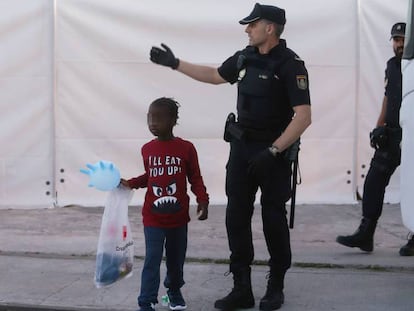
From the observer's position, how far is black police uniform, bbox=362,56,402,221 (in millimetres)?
5207

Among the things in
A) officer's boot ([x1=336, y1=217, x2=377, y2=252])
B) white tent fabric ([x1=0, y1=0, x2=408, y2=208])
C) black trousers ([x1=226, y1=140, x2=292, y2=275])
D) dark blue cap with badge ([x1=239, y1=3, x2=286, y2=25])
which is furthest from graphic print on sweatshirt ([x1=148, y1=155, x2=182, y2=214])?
white tent fabric ([x1=0, y1=0, x2=408, y2=208])

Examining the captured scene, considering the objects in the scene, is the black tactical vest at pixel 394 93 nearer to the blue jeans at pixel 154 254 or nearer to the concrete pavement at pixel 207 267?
the concrete pavement at pixel 207 267

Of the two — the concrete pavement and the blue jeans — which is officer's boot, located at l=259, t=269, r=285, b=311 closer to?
the concrete pavement

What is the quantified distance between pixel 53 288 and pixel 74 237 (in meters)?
1.44

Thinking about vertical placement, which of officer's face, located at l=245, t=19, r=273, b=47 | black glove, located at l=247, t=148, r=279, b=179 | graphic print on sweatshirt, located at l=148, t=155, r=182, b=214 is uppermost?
officer's face, located at l=245, t=19, r=273, b=47

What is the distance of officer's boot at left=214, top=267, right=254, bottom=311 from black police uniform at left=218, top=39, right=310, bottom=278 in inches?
2.1

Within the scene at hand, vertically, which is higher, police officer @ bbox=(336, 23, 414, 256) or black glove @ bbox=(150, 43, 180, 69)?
black glove @ bbox=(150, 43, 180, 69)

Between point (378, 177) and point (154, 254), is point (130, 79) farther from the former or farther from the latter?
point (154, 254)

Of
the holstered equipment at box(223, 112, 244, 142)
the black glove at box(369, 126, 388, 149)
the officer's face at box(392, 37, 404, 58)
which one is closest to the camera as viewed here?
the holstered equipment at box(223, 112, 244, 142)

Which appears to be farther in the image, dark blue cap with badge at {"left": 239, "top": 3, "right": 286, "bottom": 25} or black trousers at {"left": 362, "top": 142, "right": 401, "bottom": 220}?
black trousers at {"left": 362, "top": 142, "right": 401, "bottom": 220}

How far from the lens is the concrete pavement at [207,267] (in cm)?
443

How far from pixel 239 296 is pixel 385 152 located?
1.81m

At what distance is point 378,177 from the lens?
5.37 m

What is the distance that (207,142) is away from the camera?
7336 millimetres
